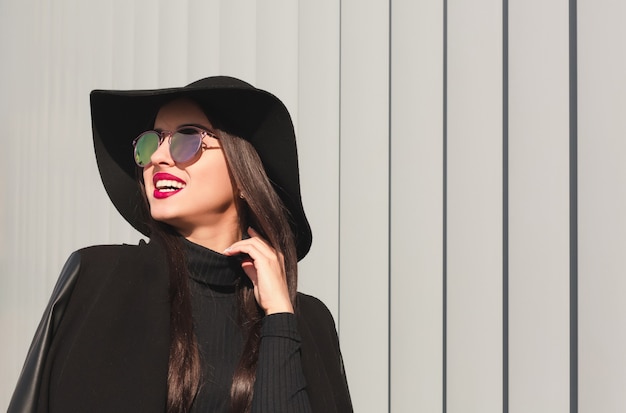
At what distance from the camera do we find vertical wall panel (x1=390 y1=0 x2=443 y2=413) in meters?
2.77

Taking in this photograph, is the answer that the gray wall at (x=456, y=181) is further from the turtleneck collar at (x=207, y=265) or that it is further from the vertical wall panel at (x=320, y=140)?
the turtleneck collar at (x=207, y=265)

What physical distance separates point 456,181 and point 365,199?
45 cm

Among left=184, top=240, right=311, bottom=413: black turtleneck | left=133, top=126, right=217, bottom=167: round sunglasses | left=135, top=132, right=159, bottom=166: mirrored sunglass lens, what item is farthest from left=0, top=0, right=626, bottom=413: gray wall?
left=135, top=132, right=159, bottom=166: mirrored sunglass lens

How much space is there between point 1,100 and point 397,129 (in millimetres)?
4748

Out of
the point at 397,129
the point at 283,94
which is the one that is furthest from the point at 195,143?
the point at 283,94

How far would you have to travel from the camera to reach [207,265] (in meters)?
2.35

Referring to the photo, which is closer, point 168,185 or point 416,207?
point 168,185

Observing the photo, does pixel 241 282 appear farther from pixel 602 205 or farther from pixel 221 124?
pixel 602 205

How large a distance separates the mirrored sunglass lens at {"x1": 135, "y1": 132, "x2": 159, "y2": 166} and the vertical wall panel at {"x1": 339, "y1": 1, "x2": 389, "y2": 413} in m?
0.96

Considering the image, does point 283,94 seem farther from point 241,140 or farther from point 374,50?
point 241,140

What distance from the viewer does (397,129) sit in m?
2.94

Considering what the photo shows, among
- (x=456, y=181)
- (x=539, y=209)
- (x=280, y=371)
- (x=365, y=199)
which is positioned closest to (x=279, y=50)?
(x=365, y=199)

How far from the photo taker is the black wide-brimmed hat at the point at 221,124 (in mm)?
2371

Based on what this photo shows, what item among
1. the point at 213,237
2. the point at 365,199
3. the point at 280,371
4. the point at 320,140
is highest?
the point at 320,140
